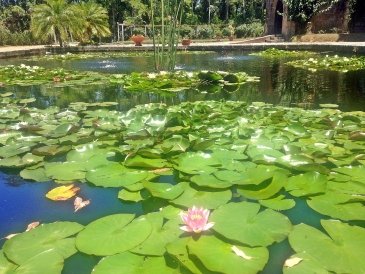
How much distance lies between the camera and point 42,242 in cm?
105

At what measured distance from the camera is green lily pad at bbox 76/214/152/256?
3.30 ft

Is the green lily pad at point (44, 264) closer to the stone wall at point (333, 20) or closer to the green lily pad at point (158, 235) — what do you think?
the green lily pad at point (158, 235)

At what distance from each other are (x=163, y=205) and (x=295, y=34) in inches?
697

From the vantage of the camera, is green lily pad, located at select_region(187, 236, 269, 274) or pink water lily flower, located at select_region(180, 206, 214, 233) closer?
green lily pad, located at select_region(187, 236, 269, 274)

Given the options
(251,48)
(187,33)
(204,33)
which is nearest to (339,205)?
(251,48)

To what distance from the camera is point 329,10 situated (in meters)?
15.8

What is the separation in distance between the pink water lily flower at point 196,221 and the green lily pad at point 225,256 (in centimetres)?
3

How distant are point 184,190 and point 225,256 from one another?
449 millimetres

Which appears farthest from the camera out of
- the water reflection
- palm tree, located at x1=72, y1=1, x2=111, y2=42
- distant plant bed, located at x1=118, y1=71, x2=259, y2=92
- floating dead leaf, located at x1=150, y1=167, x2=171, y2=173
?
palm tree, located at x1=72, y1=1, x2=111, y2=42

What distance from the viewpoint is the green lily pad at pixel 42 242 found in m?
0.99

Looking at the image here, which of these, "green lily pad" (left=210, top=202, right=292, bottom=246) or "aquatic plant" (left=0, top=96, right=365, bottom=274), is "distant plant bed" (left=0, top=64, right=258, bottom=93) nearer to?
"aquatic plant" (left=0, top=96, right=365, bottom=274)

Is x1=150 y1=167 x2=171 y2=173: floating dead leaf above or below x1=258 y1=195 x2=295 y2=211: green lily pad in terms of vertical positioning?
above

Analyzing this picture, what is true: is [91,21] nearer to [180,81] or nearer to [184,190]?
[180,81]

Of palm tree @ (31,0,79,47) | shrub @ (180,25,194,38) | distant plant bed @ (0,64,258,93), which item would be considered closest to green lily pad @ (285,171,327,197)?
distant plant bed @ (0,64,258,93)
